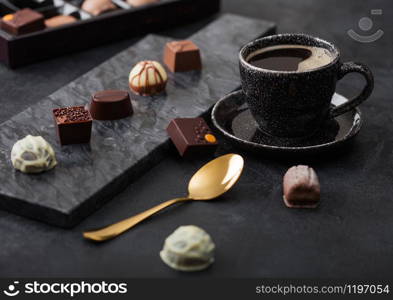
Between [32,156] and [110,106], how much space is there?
0.93ft

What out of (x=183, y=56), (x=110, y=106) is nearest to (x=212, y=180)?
(x=110, y=106)

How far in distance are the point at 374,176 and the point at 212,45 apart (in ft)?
2.56

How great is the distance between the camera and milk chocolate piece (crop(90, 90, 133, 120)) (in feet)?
5.51

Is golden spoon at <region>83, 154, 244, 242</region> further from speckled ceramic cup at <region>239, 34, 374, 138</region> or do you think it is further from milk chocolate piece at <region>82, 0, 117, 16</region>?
milk chocolate piece at <region>82, 0, 117, 16</region>

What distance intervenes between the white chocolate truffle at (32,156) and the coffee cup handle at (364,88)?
2.22 ft

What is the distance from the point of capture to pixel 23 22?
6.68ft

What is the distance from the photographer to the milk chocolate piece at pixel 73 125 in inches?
61.3

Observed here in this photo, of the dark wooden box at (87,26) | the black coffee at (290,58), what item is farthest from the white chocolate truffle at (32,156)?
the dark wooden box at (87,26)

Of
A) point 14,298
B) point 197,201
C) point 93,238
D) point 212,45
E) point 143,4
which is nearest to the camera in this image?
point 14,298

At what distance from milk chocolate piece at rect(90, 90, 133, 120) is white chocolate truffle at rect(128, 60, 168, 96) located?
106 millimetres

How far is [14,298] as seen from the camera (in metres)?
1.24

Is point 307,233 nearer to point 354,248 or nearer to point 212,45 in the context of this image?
point 354,248

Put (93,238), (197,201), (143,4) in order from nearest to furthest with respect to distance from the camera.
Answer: (93,238) → (197,201) → (143,4)

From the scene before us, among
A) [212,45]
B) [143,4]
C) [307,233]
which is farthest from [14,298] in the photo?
[143,4]
